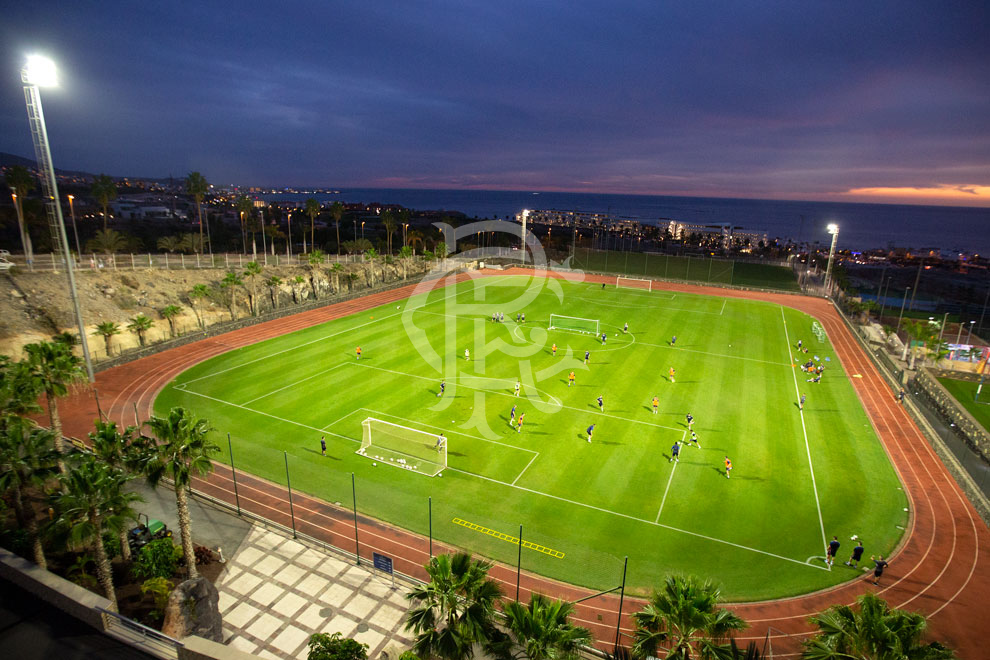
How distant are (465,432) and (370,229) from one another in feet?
410

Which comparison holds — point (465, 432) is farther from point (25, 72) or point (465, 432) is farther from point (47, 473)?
point (25, 72)

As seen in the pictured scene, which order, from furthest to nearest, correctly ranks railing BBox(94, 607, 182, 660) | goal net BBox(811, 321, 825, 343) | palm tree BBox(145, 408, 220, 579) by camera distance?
goal net BBox(811, 321, 825, 343), palm tree BBox(145, 408, 220, 579), railing BBox(94, 607, 182, 660)

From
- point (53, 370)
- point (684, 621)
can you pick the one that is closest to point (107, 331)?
point (53, 370)

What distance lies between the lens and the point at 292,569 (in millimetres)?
19328

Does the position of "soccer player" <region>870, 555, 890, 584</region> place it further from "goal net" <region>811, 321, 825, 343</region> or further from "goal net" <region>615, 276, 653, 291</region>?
"goal net" <region>615, 276, 653, 291</region>

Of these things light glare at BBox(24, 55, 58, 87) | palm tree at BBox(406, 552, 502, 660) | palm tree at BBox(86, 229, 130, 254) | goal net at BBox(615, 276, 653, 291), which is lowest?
goal net at BBox(615, 276, 653, 291)

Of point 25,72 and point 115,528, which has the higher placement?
point 25,72

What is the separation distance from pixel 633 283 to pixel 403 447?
6272 centimetres

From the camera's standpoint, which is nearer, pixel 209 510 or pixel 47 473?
pixel 47 473

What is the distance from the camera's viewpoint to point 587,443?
2942cm

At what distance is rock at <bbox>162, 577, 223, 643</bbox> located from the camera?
14.5m

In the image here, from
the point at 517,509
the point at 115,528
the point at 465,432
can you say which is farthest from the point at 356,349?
the point at 115,528

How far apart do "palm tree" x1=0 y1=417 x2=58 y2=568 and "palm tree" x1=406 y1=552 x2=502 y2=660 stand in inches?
518

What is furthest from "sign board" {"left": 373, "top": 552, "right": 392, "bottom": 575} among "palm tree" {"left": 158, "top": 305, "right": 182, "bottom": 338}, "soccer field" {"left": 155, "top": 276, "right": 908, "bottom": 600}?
"palm tree" {"left": 158, "top": 305, "right": 182, "bottom": 338}
